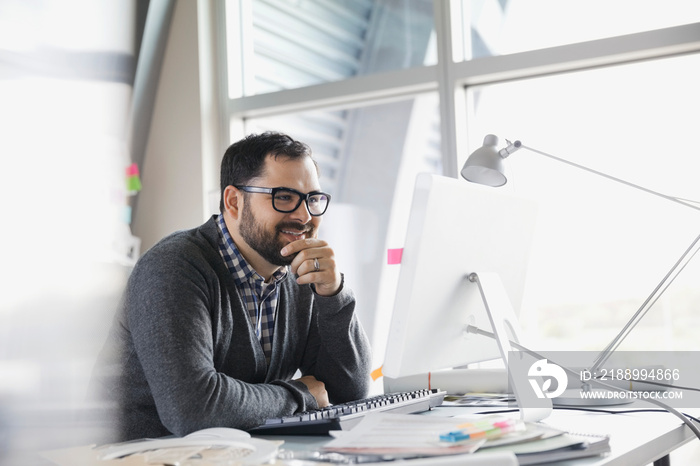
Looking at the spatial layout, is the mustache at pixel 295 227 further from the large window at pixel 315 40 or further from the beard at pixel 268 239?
the large window at pixel 315 40

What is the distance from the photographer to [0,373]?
2.79 metres

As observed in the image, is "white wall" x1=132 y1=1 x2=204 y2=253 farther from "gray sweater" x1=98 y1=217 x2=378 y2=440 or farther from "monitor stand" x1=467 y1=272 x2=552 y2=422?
"monitor stand" x1=467 y1=272 x2=552 y2=422

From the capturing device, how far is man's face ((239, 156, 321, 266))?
1.80 meters

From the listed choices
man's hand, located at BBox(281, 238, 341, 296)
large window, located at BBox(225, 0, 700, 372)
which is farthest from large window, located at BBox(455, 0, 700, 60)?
man's hand, located at BBox(281, 238, 341, 296)

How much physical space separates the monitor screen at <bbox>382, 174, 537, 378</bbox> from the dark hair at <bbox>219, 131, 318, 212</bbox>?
607 mm

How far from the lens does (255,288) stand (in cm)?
182

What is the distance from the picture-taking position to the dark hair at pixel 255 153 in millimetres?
1853

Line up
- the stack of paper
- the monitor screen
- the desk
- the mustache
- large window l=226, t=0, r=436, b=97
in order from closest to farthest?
the stack of paper, the desk, the monitor screen, the mustache, large window l=226, t=0, r=436, b=97

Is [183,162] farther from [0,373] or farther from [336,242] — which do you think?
[0,373]

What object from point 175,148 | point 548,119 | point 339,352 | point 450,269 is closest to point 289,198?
point 339,352

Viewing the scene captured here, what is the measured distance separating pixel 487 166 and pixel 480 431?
2.22 ft

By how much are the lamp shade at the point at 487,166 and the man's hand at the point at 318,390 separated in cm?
58

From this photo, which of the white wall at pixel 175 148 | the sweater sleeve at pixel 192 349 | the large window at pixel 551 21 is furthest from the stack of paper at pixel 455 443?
the white wall at pixel 175 148

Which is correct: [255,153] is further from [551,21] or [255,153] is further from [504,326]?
[551,21]
